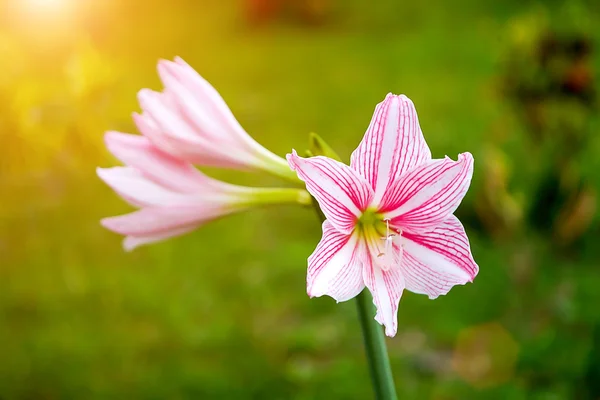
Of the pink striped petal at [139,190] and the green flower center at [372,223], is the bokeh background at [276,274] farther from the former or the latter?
the green flower center at [372,223]

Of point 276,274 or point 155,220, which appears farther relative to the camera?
point 276,274

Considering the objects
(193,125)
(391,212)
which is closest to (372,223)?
(391,212)

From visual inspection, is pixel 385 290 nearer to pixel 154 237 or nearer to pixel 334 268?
pixel 334 268

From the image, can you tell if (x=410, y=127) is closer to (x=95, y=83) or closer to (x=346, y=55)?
(x=95, y=83)

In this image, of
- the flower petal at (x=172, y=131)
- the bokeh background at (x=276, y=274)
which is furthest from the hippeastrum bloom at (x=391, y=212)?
the bokeh background at (x=276, y=274)

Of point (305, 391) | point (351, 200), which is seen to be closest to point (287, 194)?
point (351, 200)
